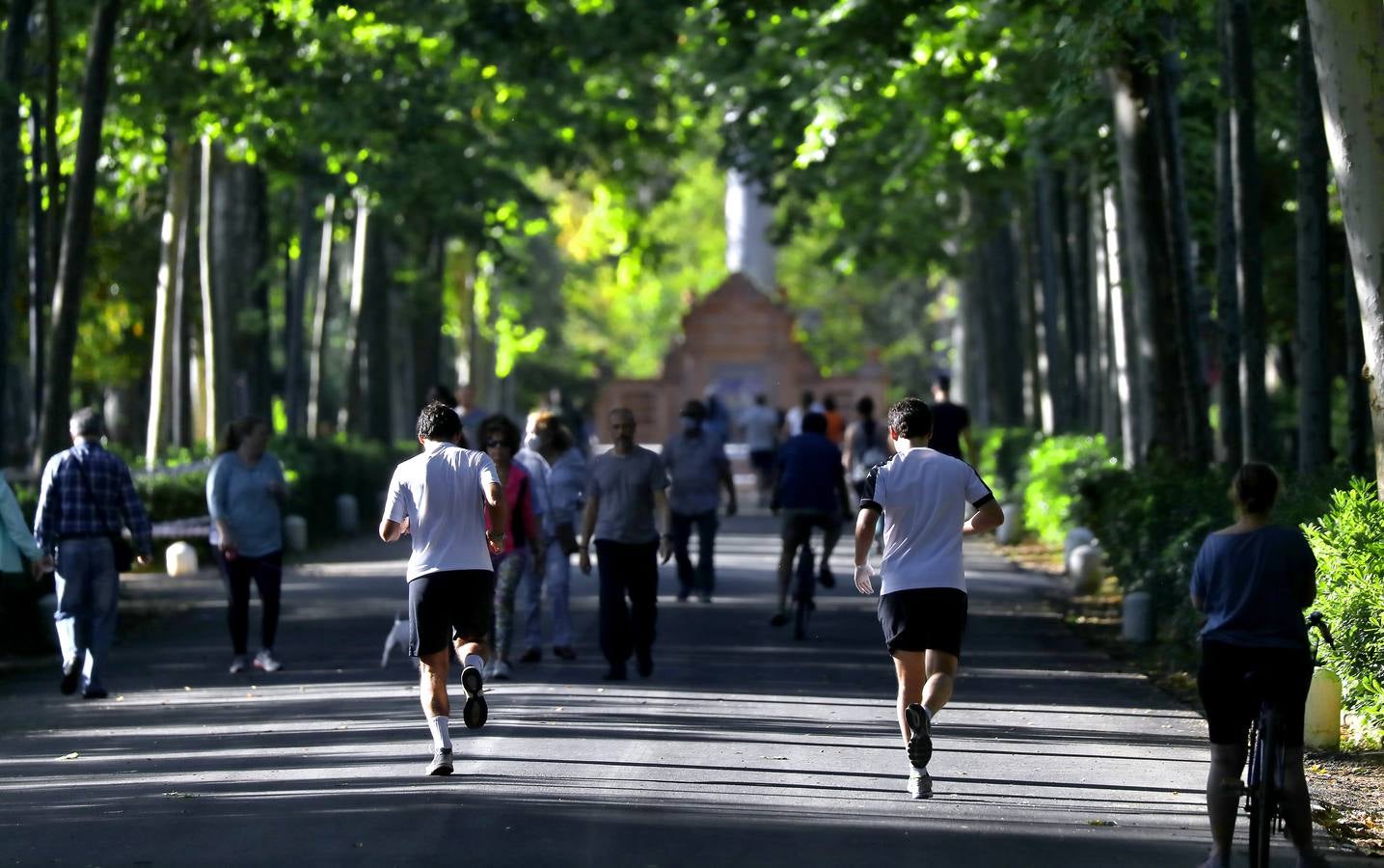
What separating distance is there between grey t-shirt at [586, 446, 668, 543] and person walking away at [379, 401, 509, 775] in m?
3.96

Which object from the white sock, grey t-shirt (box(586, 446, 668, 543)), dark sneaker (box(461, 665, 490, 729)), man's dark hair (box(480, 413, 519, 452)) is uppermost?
man's dark hair (box(480, 413, 519, 452))

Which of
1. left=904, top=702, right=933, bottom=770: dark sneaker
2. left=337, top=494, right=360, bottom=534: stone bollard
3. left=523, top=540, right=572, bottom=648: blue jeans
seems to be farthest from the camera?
left=337, top=494, right=360, bottom=534: stone bollard

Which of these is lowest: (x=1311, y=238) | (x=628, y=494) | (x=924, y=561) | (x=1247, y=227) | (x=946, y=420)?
(x=924, y=561)

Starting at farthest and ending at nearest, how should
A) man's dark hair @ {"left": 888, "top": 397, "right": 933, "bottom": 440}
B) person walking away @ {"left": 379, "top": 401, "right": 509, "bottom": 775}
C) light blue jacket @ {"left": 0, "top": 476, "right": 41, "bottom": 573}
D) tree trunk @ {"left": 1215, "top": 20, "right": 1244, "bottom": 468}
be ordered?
tree trunk @ {"left": 1215, "top": 20, "right": 1244, "bottom": 468}
light blue jacket @ {"left": 0, "top": 476, "right": 41, "bottom": 573}
person walking away @ {"left": 379, "top": 401, "right": 509, "bottom": 775}
man's dark hair @ {"left": 888, "top": 397, "right": 933, "bottom": 440}

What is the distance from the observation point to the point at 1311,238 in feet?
54.2

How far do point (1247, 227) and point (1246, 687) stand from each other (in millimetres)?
10582

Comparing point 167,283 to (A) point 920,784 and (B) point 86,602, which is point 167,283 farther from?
(A) point 920,784

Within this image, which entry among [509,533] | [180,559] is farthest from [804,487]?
[180,559]

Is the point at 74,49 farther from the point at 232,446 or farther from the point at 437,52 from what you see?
the point at 232,446

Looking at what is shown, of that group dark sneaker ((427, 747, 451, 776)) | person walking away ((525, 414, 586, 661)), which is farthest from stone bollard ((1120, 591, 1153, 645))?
dark sneaker ((427, 747, 451, 776))

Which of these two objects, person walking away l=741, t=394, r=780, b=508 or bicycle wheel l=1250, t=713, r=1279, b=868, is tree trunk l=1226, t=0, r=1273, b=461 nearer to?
bicycle wheel l=1250, t=713, r=1279, b=868

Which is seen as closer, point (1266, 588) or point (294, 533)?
point (1266, 588)

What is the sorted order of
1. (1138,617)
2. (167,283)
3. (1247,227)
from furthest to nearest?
(167,283) → (1247,227) → (1138,617)

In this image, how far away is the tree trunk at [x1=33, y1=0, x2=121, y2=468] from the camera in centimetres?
2008
